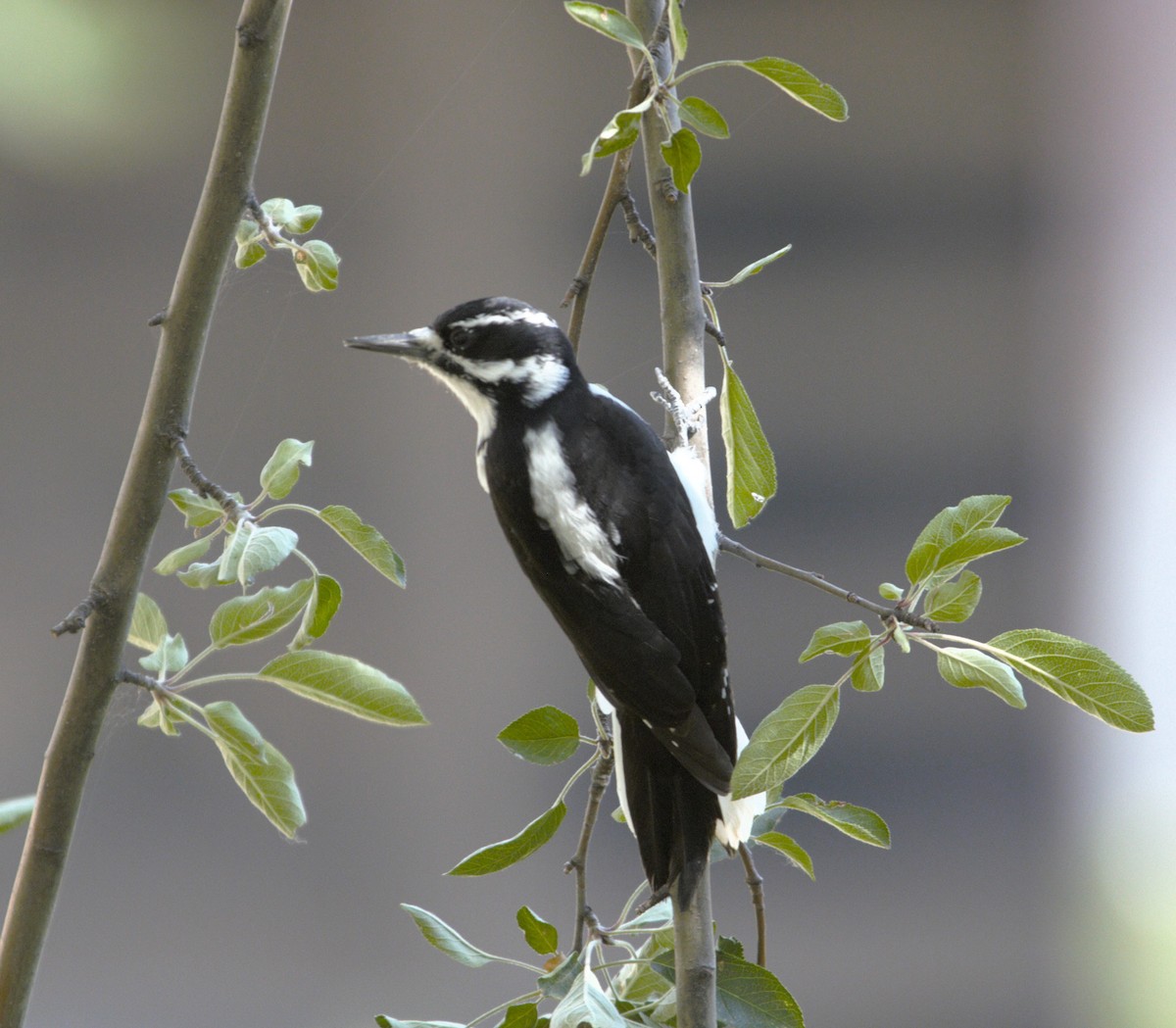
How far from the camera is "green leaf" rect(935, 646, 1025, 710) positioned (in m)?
0.63

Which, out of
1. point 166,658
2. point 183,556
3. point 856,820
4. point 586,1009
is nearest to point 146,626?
point 166,658

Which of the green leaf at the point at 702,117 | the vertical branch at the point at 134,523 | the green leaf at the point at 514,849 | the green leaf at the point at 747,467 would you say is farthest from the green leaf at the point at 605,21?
the green leaf at the point at 514,849

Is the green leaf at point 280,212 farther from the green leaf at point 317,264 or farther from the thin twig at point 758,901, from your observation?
the thin twig at point 758,901

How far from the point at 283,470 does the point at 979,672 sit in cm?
41

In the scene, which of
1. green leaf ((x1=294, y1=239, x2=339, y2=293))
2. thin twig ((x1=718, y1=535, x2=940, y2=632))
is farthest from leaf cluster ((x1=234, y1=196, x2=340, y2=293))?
thin twig ((x1=718, y1=535, x2=940, y2=632))

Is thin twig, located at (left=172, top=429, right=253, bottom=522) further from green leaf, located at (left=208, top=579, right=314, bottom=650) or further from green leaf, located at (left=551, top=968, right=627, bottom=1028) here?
green leaf, located at (left=551, top=968, right=627, bottom=1028)

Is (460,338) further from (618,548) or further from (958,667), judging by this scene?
(958,667)

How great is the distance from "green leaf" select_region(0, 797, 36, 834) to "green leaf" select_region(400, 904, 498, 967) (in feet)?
0.79

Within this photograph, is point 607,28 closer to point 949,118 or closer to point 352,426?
point 352,426

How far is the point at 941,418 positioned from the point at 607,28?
160 cm

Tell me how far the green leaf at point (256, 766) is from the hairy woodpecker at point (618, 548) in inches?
9.7

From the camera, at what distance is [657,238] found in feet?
2.67

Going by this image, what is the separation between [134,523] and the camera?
25.9 inches

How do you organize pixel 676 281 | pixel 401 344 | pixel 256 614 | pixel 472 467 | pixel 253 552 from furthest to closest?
pixel 472 467 < pixel 401 344 < pixel 676 281 < pixel 256 614 < pixel 253 552
